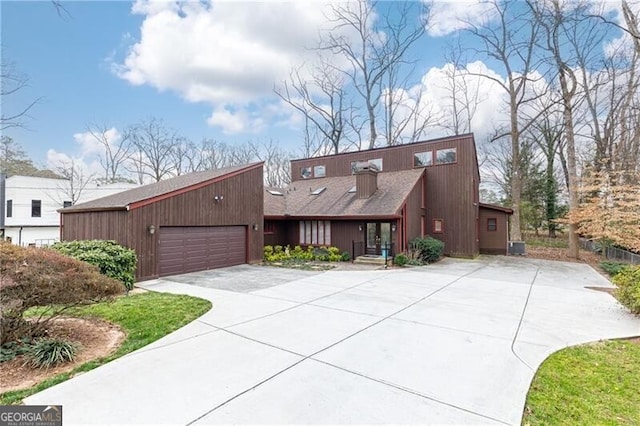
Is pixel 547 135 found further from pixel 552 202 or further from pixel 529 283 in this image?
pixel 529 283

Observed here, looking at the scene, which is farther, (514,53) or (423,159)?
(514,53)

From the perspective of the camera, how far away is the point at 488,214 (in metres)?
19.4

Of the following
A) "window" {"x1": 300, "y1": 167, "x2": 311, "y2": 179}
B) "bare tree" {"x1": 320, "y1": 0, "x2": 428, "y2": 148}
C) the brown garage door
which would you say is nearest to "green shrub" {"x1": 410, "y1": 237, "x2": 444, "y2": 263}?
the brown garage door

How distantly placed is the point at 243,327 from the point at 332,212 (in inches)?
431

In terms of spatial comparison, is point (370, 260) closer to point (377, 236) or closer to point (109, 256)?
point (377, 236)

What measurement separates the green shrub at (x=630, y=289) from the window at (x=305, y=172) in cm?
1768

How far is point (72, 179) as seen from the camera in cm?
2505

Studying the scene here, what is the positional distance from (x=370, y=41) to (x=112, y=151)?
2539 centimetres

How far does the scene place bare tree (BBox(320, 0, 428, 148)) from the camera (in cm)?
2391

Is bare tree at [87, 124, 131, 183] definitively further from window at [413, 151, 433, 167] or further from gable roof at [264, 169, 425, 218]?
window at [413, 151, 433, 167]

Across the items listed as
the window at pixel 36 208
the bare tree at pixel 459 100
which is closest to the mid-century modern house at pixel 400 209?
the bare tree at pixel 459 100

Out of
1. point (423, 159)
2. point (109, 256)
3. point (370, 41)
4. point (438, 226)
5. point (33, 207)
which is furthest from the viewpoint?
point (370, 41)

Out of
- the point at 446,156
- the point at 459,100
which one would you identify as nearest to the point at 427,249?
the point at 446,156

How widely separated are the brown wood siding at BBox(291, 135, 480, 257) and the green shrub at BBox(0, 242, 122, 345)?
13.2m
